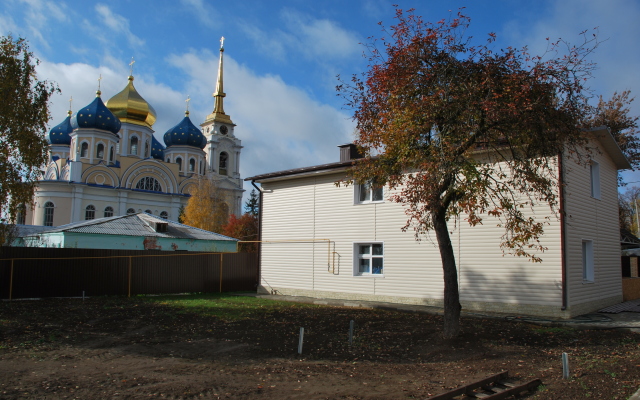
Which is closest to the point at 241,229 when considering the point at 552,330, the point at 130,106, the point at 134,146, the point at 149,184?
the point at 149,184

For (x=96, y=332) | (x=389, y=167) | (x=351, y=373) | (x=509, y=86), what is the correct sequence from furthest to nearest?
(x=96, y=332) < (x=389, y=167) < (x=509, y=86) < (x=351, y=373)

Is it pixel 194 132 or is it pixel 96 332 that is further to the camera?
pixel 194 132

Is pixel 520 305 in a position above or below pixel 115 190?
below

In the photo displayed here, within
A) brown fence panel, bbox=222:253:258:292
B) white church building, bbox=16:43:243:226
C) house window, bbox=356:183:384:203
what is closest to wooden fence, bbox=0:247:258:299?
brown fence panel, bbox=222:253:258:292

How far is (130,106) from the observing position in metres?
62.3

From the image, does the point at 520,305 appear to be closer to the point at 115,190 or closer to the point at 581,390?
the point at 581,390

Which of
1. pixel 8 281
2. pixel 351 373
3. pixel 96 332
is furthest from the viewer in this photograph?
pixel 8 281

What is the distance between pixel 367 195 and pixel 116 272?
1122 centimetres

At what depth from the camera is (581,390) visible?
23.5 ft

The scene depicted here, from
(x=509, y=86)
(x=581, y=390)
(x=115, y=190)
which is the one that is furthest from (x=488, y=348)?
(x=115, y=190)

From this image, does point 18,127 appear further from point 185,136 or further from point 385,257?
point 185,136

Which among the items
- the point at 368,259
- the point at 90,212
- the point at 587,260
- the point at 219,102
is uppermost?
the point at 219,102

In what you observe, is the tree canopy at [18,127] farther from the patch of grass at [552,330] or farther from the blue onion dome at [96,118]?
the blue onion dome at [96,118]

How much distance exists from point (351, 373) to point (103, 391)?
3.91 metres
